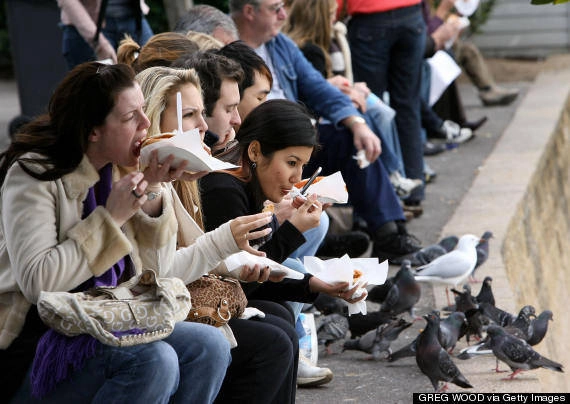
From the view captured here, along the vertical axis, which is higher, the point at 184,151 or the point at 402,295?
the point at 184,151

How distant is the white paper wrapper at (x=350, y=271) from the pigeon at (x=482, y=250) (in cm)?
229

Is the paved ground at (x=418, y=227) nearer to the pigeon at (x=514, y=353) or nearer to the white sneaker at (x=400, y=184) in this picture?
the pigeon at (x=514, y=353)

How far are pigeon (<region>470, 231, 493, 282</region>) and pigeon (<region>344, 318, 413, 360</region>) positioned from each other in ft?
4.35

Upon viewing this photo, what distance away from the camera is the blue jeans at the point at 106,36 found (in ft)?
21.6

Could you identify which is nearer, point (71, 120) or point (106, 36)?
point (71, 120)

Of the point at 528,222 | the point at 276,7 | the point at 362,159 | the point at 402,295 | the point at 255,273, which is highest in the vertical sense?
the point at 276,7

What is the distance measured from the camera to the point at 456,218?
772 cm

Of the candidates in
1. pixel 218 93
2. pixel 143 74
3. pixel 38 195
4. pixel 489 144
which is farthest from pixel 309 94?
pixel 489 144

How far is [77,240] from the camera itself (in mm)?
3021

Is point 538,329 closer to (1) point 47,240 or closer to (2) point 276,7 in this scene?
(2) point 276,7

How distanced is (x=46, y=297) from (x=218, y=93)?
64.4 inches

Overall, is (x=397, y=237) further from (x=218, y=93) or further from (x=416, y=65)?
(x=218, y=93)

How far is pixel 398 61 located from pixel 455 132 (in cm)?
319

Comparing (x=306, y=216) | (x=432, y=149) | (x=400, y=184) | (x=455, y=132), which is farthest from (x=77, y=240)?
(x=455, y=132)
